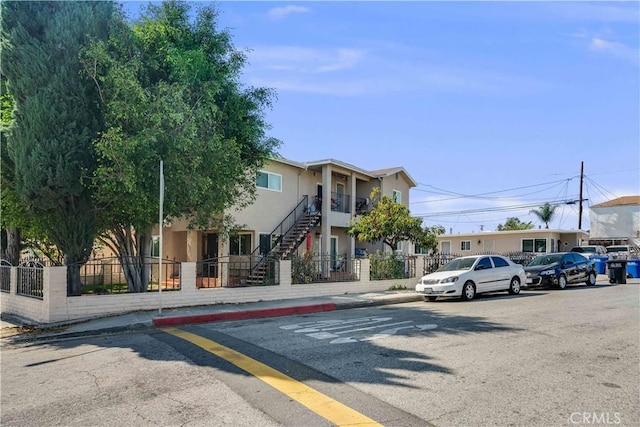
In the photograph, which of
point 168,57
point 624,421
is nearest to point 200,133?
point 168,57

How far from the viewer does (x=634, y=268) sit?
83.7 feet

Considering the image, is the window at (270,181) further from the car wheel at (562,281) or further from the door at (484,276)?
the car wheel at (562,281)

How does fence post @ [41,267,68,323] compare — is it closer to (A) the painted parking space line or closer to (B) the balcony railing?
(A) the painted parking space line

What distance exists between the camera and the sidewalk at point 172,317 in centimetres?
1049

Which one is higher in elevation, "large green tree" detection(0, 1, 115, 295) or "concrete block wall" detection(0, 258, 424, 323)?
Result: "large green tree" detection(0, 1, 115, 295)

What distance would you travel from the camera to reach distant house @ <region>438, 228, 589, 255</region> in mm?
38219

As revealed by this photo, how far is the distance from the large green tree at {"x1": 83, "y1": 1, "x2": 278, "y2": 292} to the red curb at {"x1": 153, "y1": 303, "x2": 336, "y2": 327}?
3094mm

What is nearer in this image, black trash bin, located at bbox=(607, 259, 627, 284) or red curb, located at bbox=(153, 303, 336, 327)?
red curb, located at bbox=(153, 303, 336, 327)

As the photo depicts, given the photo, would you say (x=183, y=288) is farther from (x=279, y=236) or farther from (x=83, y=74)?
(x=279, y=236)

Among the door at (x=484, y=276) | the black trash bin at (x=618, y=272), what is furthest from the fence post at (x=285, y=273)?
the black trash bin at (x=618, y=272)

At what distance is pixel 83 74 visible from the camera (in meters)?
11.8

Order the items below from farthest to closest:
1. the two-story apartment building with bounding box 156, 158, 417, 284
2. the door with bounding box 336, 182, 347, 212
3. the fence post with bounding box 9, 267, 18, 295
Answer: the door with bounding box 336, 182, 347, 212 < the two-story apartment building with bounding box 156, 158, 417, 284 < the fence post with bounding box 9, 267, 18, 295

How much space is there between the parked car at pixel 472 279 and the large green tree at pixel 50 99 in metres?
11.0

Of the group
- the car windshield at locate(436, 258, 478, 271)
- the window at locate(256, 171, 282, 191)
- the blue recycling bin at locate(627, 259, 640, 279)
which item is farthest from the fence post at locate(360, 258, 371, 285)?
the blue recycling bin at locate(627, 259, 640, 279)
